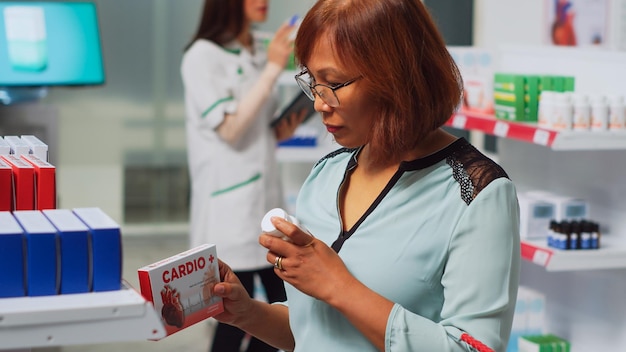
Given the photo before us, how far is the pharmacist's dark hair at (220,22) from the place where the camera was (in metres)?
4.29

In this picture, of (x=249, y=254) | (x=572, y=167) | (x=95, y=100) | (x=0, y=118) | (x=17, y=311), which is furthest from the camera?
(x=95, y=100)

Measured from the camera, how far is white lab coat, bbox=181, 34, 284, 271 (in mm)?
4289

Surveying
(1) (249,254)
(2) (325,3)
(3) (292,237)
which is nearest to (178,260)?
(3) (292,237)

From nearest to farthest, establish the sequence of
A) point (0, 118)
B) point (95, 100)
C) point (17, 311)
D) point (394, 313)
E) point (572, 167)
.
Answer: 1. point (17, 311)
2. point (394, 313)
3. point (572, 167)
4. point (0, 118)
5. point (95, 100)

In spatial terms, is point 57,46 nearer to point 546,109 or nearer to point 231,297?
point 546,109

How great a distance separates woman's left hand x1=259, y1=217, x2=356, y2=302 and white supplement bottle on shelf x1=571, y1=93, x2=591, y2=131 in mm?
1980

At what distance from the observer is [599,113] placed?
352 cm

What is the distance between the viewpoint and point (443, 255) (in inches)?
71.0

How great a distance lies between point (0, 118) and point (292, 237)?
3515mm

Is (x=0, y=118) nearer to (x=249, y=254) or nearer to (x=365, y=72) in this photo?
(x=249, y=254)

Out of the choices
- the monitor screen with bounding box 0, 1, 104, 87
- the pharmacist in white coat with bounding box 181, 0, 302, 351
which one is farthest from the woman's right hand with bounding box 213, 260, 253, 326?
the monitor screen with bounding box 0, 1, 104, 87

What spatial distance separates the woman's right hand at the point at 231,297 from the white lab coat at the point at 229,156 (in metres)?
2.27

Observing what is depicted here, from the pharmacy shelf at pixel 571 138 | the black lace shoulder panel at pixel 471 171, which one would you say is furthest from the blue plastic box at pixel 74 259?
the pharmacy shelf at pixel 571 138

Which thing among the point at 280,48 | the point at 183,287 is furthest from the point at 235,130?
the point at 183,287
